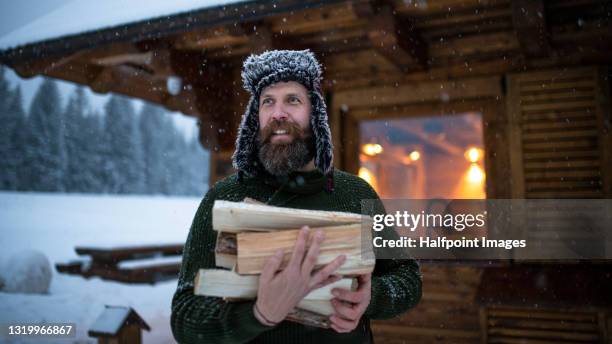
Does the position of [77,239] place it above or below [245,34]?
below

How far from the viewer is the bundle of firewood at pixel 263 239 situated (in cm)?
100

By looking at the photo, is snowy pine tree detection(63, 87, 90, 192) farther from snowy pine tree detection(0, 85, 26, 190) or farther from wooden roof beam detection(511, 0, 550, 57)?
wooden roof beam detection(511, 0, 550, 57)

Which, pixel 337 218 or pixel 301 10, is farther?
pixel 301 10

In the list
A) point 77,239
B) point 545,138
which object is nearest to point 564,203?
point 545,138

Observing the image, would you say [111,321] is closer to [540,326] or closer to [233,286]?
[233,286]

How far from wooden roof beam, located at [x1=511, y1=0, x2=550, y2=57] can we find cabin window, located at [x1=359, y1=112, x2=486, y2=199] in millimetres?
4897

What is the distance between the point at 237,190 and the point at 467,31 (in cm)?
421

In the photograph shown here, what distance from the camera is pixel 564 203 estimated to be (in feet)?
16.0

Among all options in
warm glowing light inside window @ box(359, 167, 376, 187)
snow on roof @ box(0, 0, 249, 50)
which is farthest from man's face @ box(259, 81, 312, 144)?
warm glowing light inside window @ box(359, 167, 376, 187)

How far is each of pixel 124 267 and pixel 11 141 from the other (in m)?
31.5

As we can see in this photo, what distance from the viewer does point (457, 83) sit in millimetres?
5426

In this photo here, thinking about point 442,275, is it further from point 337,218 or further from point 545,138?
point 337,218

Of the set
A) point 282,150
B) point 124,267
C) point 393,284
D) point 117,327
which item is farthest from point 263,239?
point 124,267

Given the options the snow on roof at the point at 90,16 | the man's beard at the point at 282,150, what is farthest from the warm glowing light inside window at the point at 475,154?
the man's beard at the point at 282,150
